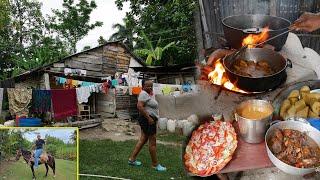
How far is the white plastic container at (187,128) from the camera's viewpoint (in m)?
1.84

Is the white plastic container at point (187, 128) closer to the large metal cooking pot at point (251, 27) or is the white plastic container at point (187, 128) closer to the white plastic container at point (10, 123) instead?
the large metal cooking pot at point (251, 27)

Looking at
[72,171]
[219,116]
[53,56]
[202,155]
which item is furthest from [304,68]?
[53,56]

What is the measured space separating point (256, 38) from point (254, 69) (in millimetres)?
117

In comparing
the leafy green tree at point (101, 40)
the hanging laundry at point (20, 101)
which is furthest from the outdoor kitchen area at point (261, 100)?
the hanging laundry at point (20, 101)

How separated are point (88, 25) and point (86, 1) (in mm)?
132

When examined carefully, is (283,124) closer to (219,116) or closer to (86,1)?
(219,116)

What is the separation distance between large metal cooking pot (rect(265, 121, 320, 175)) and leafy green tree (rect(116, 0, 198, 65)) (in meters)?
0.61

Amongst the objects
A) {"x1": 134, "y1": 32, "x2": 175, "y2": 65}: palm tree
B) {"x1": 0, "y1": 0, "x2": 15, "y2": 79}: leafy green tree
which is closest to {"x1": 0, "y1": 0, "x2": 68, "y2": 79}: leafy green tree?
{"x1": 0, "y1": 0, "x2": 15, "y2": 79}: leafy green tree

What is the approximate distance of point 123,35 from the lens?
232cm

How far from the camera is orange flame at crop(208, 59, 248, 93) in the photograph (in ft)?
5.66

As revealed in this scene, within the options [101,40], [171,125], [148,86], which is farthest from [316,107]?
[101,40]

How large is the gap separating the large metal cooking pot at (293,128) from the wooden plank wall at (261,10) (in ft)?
1.15

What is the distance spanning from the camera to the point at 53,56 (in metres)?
2.54

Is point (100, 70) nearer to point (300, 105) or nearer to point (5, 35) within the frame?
point (5, 35)
